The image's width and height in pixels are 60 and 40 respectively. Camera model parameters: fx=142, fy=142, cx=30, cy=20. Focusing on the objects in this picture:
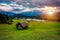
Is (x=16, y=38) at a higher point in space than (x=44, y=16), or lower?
lower

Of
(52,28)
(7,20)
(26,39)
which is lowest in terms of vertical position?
(26,39)

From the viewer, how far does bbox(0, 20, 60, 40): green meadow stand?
182 centimetres

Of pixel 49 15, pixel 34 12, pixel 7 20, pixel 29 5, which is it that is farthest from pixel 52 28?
pixel 7 20

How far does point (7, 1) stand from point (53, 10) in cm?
63

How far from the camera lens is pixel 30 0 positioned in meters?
1.91

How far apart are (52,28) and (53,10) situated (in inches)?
9.5

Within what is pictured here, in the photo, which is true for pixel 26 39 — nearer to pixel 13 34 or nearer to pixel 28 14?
pixel 13 34

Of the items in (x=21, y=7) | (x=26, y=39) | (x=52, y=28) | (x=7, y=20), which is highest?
(x=21, y=7)

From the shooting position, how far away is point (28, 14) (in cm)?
188

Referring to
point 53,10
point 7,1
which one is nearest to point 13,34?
point 7,1

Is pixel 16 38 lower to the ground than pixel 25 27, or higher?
lower

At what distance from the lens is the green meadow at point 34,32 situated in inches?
71.6

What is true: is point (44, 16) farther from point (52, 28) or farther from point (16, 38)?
point (16, 38)

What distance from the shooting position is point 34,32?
1.84 meters
